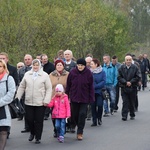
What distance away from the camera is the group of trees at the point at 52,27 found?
30219 millimetres

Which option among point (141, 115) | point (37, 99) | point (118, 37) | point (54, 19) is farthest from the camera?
point (118, 37)

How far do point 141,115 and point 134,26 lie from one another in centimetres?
5954

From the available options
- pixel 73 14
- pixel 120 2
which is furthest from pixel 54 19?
pixel 120 2

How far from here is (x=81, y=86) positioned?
11453 mm

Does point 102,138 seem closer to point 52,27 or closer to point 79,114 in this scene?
point 79,114

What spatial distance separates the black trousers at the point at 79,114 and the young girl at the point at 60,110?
356 millimetres

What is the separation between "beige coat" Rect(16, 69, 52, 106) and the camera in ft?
34.9

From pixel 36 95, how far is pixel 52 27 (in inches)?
917

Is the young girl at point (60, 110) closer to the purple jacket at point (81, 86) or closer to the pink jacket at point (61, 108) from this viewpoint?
the pink jacket at point (61, 108)

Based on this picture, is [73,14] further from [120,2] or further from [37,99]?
[120,2]

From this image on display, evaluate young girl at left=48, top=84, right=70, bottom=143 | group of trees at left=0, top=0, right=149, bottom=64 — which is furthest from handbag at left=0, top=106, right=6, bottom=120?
group of trees at left=0, top=0, right=149, bottom=64

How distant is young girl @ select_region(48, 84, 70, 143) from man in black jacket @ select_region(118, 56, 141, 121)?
3441 mm

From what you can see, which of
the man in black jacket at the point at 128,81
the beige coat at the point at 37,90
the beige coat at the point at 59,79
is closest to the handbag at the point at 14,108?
the beige coat at the point at 37,90

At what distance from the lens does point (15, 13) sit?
99.1 ft
